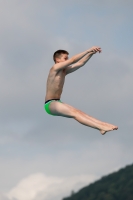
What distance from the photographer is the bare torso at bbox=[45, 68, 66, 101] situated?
2455 cm

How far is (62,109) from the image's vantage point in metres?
24.2

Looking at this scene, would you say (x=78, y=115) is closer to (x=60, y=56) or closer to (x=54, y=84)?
(x=54, y=84)

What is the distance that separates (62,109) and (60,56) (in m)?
2.27

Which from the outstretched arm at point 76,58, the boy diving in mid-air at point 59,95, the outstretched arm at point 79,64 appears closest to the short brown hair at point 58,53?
the boy diving in mid-air at point 59,95

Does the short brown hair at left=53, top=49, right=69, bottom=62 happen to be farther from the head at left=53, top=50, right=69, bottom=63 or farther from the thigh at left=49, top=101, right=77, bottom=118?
the thigh at left=49, top=101, right=77, bottom=118

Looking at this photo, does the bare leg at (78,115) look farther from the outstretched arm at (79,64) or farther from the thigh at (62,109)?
the outstretched arm at (79,64)

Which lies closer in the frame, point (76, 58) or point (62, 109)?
point (76, 58)

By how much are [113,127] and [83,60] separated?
12.5 feet

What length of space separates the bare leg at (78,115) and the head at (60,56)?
1.82m

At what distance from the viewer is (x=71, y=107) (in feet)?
79.9

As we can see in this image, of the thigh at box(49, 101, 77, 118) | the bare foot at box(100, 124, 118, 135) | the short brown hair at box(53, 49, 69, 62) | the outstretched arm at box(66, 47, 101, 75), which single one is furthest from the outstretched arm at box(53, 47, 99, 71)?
the bare foot at box(100, 124, 118, 135)

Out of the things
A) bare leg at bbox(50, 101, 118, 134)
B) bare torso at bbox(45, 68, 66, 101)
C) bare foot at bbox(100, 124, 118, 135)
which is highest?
bare torso at bbox(45, 68, 66, 101)

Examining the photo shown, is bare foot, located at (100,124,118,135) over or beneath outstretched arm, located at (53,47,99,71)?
beneath

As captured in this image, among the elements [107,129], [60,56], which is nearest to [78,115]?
[107,129]
